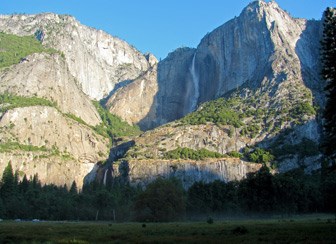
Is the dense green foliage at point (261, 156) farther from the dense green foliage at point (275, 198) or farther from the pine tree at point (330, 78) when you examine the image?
the pine tree at point (330, 78)

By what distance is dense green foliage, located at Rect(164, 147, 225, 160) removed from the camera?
184m

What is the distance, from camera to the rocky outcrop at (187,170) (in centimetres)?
17475

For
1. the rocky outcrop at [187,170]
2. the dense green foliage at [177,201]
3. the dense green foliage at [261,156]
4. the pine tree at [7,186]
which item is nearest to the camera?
the dense green foliage at [177,201]

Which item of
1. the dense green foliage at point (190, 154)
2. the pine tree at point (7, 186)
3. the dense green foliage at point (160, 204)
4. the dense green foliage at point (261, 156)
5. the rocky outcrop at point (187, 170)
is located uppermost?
the dense green foliage at point (190, 154)

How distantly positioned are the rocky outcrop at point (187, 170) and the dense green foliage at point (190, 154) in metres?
5.43

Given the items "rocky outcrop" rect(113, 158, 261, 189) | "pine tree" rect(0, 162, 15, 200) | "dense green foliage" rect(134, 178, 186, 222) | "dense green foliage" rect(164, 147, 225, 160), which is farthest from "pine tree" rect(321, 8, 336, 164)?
"dense green foliage" rect(164, 147, 225, 160)

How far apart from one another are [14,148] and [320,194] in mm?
142955

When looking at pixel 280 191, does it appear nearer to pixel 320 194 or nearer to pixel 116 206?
pixel 320 194

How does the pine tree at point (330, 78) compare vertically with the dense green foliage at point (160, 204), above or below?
above

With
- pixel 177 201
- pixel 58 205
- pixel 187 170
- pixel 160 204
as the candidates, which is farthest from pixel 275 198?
pixel 187 170

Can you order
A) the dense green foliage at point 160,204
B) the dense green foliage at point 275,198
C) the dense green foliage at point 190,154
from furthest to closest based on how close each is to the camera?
the dense green foliage at point 190,154 < the dense green foliage at point 275,198 < the dense green foliage at point 160,204

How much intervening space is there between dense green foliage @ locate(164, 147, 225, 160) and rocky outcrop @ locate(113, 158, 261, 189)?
5431 millimetres

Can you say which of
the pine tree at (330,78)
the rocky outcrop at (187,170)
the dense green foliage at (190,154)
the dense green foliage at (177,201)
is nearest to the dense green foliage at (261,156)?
the rocky outcrop at (187,170)

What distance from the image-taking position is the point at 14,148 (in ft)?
654
